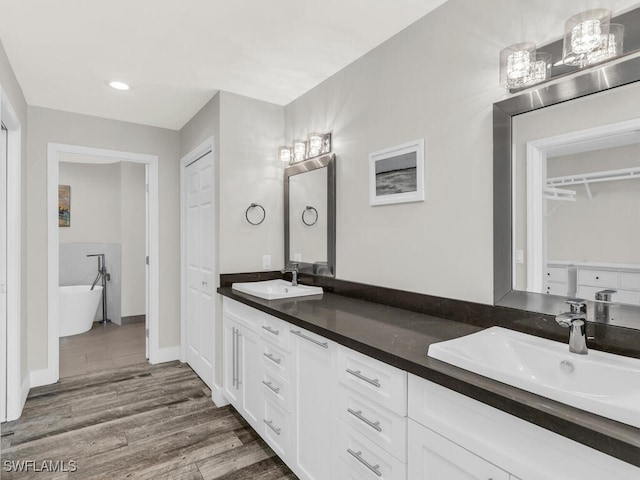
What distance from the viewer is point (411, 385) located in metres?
1.17

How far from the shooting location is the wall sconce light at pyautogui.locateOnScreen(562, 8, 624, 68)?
1193mm

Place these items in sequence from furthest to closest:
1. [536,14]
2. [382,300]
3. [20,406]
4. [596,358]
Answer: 1. [20,406]
2. [382,300]
3. [536,14]
4. [596,358]

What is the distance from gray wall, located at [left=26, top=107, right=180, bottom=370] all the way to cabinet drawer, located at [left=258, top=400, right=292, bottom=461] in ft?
6.69

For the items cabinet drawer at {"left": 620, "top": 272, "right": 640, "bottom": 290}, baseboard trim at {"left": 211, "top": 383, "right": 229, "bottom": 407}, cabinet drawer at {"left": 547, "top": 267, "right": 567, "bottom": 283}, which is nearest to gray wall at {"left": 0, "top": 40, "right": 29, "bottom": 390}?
baseboard trim at {"left": 211, "top": 383, "right": 229, "bottom": 407}

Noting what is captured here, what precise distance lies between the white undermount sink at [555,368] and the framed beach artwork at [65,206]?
225 inches

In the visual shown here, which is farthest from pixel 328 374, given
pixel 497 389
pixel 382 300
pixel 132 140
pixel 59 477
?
pixel 132 140

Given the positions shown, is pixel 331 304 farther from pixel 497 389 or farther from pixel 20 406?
pixel 20 406

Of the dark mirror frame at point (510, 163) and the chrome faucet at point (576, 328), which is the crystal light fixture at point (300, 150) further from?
the chrome faucet at point (576, 328)

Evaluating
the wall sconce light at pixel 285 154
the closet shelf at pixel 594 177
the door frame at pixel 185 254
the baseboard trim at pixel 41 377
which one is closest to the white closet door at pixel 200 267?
the door frame at pixel 185 254

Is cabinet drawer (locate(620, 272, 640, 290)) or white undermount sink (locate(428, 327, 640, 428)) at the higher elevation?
cabinet drawer (locate(620, 272, 640, 290))

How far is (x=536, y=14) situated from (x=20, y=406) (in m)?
3.88

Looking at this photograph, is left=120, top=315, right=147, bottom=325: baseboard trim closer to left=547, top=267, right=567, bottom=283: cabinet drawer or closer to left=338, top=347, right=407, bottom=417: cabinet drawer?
left=338, top=347, right=407, bottom=417: cabinet drawer

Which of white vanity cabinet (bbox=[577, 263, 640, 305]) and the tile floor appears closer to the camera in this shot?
white vanity cabinet (bbox=[577, 263, 640, 305])

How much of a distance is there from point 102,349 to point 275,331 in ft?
10.2
